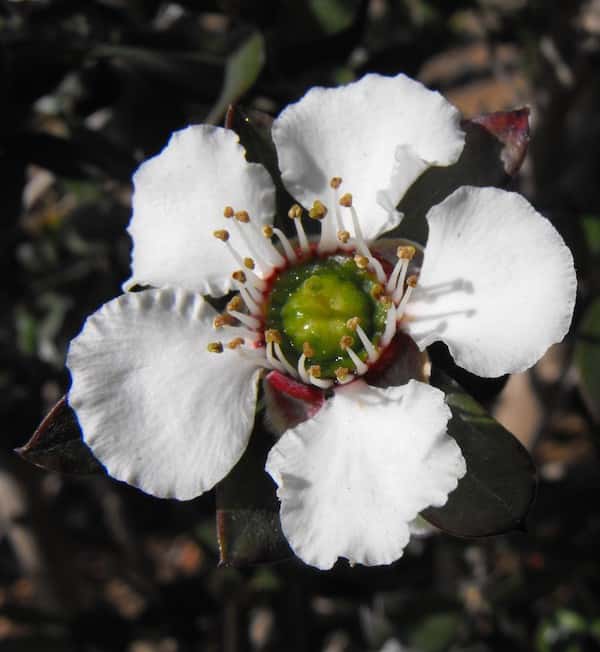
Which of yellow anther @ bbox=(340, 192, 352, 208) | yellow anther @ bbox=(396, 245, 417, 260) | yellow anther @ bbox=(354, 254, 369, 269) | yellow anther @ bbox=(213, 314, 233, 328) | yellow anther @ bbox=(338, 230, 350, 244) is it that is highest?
yellow anther @ bbox=(340, 192, 352, 208)

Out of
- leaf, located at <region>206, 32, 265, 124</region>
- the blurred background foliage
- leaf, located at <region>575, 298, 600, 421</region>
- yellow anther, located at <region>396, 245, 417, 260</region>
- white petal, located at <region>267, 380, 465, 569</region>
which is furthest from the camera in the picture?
the blurred background foliage

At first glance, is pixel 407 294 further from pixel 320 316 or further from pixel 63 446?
pixel 63 446

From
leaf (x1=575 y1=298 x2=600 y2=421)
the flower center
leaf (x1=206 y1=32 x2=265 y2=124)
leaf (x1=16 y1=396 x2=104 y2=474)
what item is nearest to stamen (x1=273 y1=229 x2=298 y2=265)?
the flower center

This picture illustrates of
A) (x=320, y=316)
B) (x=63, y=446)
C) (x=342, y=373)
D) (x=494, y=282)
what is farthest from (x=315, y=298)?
(x=63, y=446)

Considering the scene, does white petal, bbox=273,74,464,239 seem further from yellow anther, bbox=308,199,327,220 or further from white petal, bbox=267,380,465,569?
white petal, bbox=267,380,465,569

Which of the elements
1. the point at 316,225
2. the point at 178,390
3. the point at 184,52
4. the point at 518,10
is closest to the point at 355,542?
the point at 178,390

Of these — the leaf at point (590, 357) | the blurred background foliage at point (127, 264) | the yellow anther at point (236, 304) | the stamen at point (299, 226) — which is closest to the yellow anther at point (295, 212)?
the stamen at point (299, 226)

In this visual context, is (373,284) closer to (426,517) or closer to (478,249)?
(478,249)

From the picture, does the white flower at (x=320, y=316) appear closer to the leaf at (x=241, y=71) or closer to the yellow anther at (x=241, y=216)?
the yellow anther at (x=241, y=216)
